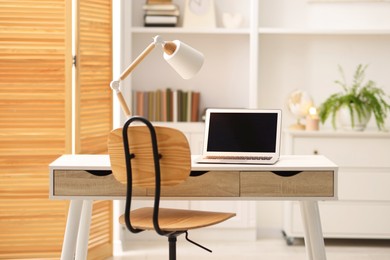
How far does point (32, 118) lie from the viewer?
4801 mm

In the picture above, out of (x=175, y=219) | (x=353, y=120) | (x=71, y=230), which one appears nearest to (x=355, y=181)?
(x=353, y=120)

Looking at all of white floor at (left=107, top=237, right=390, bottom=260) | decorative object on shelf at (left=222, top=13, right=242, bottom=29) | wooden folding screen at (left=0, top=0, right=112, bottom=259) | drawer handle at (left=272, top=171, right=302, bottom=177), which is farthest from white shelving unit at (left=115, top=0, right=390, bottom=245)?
drawer handle at (left=272, top=171, right=302, bottom=177)

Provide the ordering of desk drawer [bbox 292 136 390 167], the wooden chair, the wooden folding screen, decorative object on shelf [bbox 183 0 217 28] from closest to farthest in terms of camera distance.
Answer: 1. the wooden chair
2. the wooden folding screen
3. desk drawer [bbox 292 136 390 167]
4. decorative object on shelf [bbox 183 0 217 28]

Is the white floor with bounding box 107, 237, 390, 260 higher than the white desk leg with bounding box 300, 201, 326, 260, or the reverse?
the white desk leg with bounding box 300, 201, 326, 260

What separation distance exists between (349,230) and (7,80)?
2.37 m

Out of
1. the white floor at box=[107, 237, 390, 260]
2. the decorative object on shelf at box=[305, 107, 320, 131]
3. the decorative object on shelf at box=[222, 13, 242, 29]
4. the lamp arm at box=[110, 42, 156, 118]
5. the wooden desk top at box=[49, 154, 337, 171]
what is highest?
the decorative object on shelf at box=[222, 13, 242, 29]

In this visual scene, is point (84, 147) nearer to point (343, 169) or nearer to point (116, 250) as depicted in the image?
point (116, 250)

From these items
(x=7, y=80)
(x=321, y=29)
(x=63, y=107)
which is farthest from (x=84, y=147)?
(x=321, y=29)

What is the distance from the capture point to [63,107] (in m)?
4.83

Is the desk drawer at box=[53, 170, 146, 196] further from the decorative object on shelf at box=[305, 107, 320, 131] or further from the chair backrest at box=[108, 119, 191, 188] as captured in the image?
the decorative object on shelf at box=[305, 107, 320, 131]

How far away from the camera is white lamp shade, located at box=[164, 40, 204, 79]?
12.1ft

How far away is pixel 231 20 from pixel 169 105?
2.33 ft

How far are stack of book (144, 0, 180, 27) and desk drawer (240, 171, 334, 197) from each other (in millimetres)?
2217

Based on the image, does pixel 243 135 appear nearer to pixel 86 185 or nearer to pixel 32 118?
pixel 86 185
